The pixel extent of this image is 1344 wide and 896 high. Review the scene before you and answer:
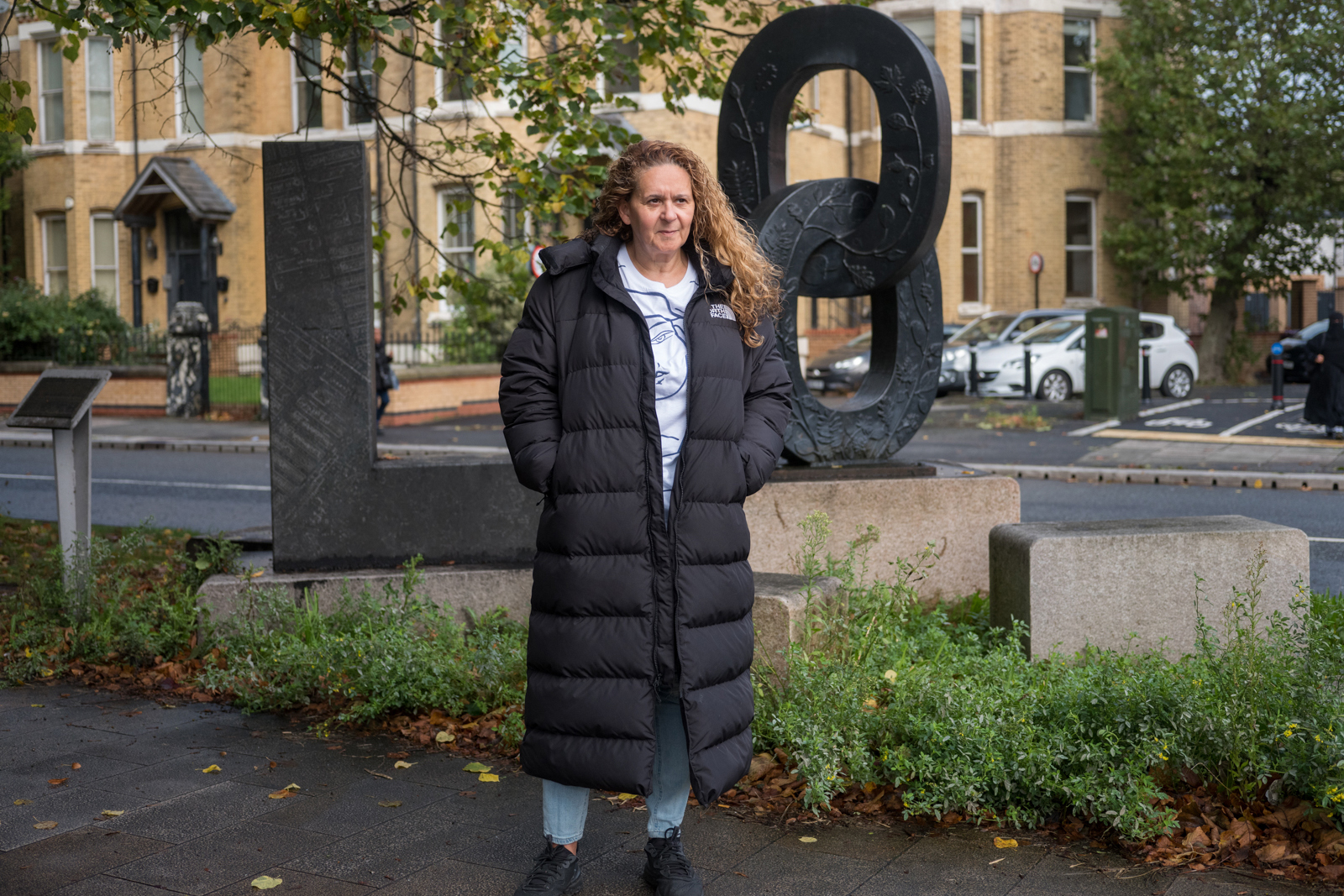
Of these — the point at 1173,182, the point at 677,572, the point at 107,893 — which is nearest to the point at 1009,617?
the point at 677,572

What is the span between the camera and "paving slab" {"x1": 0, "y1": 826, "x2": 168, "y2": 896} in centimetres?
356

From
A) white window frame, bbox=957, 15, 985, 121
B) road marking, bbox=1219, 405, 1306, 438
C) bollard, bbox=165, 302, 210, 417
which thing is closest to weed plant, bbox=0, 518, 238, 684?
road marking, bbox=1219, 405, 1306, 438

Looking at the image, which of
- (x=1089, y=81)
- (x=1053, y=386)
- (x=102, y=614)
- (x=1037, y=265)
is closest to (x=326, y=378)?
(x=102, y=614)

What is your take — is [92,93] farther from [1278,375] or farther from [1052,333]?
[1278,375]

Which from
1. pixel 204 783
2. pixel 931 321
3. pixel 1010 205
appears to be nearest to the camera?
pixel 204 783

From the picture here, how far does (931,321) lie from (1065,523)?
181 cm

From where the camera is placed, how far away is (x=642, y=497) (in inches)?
131

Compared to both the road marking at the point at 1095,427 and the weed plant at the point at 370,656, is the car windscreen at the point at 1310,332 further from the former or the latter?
the weed plant at the point at 370,656

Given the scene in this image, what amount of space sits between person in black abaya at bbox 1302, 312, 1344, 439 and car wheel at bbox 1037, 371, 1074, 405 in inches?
250

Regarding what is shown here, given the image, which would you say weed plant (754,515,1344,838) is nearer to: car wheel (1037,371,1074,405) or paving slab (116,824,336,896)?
paving slab (116,824,336,896)

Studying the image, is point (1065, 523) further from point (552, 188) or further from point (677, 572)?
point (552, 188)

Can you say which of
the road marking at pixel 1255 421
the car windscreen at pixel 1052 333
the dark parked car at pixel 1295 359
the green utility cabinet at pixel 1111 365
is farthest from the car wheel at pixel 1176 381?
the green utility cabinet at pixel 1111 365

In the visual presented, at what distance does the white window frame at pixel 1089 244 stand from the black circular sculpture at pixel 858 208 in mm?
23869

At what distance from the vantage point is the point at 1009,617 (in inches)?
218
